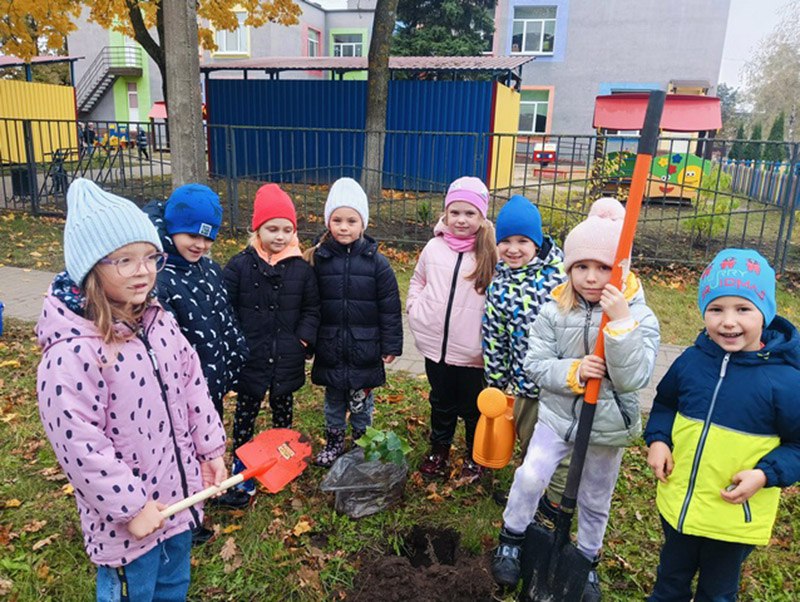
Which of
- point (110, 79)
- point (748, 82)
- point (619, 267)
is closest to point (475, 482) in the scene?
point (619, 267)

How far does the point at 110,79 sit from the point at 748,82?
36.7 m

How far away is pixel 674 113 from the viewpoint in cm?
1253

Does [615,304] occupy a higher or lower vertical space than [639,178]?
lower

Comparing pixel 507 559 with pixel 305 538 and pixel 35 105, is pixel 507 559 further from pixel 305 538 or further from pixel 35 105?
pixel 35 105

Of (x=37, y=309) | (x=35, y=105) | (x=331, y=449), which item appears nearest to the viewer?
(x=331, y=449)

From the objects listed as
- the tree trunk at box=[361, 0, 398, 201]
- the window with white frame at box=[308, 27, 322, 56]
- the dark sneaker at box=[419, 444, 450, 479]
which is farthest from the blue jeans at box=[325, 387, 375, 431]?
the window with white frame at box=[308, 27, 322, 56]

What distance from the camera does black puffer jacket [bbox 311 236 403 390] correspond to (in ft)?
10.2

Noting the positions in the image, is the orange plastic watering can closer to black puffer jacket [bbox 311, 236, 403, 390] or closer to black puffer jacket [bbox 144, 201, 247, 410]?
black puffer jacket [bbox 311, 236, 403, 390]

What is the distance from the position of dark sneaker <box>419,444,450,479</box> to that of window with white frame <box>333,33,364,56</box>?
112 feet

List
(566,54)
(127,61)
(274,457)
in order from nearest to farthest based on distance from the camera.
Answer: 1. (274,457)
2. (566,54)
3. (127,61)

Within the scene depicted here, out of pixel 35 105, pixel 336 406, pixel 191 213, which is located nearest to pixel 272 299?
pixel 191 213

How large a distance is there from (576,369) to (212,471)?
1382mm

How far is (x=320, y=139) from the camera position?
14.1m

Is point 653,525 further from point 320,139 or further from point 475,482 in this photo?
point 320,139
